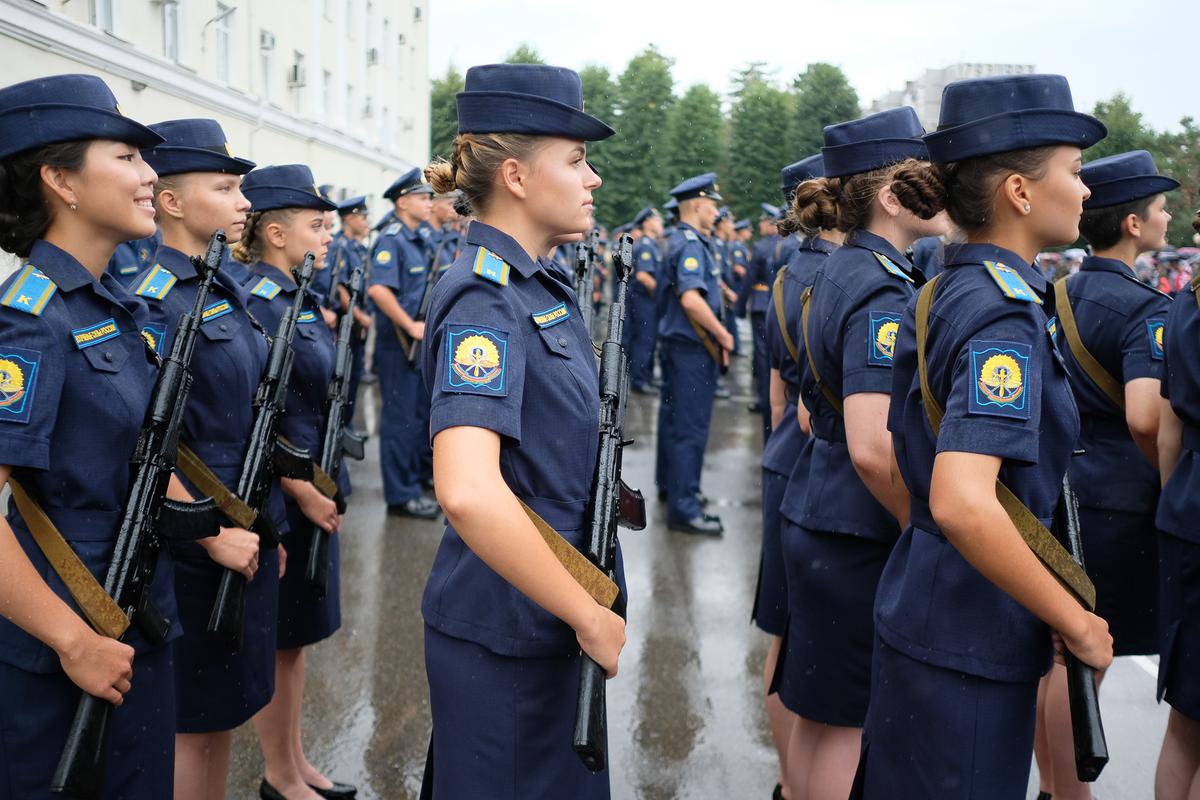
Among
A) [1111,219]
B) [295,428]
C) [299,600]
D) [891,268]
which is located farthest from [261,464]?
[1111,219]

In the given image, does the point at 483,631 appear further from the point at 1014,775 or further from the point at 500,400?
the point at 1014,775

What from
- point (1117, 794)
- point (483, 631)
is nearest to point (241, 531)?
point (483, 631)

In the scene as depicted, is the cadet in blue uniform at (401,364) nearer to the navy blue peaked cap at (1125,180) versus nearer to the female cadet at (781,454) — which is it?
the female cadet at (781,454)

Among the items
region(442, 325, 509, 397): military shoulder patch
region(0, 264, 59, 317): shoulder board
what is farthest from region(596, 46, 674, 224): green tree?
region(442, 325, 509, 397): military shoulder patch

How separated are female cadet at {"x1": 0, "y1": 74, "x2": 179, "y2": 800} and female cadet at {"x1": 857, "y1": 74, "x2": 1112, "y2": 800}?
69.9 inches

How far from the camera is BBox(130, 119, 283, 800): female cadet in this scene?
3.20m

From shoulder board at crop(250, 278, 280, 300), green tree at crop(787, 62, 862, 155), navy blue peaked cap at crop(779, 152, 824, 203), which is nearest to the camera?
shoulder board at crop(250, 278, 280, 300)

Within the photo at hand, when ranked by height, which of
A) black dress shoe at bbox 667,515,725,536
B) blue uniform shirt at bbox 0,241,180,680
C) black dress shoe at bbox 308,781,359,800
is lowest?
black dress shoe at bbox 308,781,359,800

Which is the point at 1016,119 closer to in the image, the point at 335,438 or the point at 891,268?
the point at 891,268

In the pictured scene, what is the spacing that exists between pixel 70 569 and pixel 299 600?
5.44 feet

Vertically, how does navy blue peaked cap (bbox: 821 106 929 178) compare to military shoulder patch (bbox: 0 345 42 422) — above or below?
above

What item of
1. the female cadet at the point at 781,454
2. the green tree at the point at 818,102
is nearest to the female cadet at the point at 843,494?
the female cadet at the point at 781,454

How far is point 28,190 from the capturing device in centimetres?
246

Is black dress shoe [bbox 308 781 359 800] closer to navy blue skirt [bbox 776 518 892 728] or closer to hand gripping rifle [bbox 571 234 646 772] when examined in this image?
navy blue skirt [bbox 776 518 892 728]
